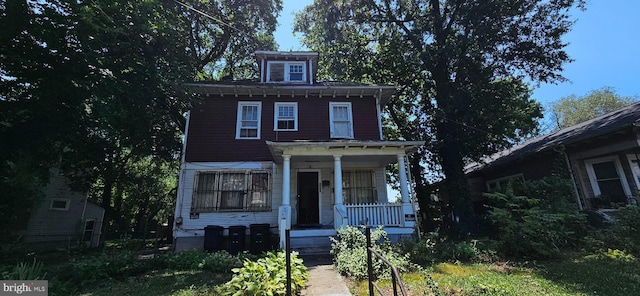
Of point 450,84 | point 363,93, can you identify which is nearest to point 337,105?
point 363,93

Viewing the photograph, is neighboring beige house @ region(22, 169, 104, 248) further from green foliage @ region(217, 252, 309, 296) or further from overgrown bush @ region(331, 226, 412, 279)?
overgrown bush @ region(331, 226, 412, 279)

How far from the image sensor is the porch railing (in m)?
9.23

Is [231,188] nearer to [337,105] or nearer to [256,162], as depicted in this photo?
[256,162]

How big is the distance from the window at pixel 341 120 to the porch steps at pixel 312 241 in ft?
14.3

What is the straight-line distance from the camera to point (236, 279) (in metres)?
4.36

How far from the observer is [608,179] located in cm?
949

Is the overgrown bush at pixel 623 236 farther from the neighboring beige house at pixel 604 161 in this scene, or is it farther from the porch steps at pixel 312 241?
the porch steps at pixel 312 241

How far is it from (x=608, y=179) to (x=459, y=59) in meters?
7.52

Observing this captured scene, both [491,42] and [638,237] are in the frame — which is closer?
[638,237]

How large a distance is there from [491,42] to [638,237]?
34.2 ft

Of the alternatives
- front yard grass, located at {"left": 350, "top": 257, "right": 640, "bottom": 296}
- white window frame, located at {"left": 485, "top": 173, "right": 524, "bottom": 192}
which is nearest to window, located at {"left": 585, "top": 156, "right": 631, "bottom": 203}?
white window frame, located at {"left": 485, "top": 173, "right": 524, "bottom": 192}

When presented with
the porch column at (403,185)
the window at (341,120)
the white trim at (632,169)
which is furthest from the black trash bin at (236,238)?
the white trim at (632,169)

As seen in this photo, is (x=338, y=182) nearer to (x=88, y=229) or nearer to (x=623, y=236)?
(x=623, y=236)

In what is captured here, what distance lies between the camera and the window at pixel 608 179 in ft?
29.9
